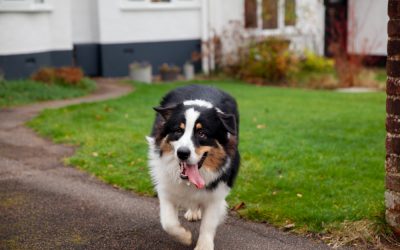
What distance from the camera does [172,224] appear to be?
4.52 m

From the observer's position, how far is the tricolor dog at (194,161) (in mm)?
4180

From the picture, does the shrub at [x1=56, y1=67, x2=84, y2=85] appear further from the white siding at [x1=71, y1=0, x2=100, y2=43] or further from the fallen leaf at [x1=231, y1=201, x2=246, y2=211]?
the fallen leaf at [x1=231, y1=201, x2=246, y2=211]

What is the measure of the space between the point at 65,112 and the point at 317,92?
21.6 feet

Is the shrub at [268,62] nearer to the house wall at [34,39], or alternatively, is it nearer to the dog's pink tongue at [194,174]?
the house wall at [34,39]

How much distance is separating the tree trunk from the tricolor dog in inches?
50.8

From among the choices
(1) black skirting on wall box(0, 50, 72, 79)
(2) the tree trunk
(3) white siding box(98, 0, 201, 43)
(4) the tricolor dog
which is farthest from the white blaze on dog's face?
(3) white siding box(98, 0, 201, 43)

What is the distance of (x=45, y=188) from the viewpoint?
20.8 feet

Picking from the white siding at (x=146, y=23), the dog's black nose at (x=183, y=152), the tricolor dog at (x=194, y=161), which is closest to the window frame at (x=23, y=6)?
the white siding at (x=146, y=23)

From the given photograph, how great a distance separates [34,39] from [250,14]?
7099 millimetres

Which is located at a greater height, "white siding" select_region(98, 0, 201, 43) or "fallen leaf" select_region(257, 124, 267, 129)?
"white siding" select_region(98, 0, 201, 43)

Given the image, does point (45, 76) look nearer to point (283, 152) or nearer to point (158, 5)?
point (158, 5)

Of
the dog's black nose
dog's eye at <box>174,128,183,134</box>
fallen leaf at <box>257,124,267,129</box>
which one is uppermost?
dog's eye at <box>174,128,183,134</box>

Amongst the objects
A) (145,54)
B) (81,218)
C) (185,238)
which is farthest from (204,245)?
(145,54)

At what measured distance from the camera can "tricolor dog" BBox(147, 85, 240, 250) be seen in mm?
4180
